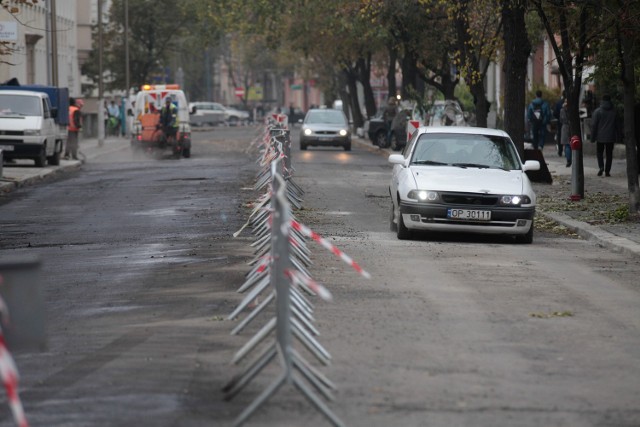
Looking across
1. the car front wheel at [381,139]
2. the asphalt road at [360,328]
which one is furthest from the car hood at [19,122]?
the asphalt road at [360,328]

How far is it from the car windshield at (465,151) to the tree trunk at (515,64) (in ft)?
23.7

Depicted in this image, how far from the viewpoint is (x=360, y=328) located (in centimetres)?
1088

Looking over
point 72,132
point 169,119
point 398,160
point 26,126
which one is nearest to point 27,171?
point 26,126

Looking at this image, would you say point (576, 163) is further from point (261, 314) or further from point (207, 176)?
point (261, 314)

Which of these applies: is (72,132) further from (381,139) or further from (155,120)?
(381,139)

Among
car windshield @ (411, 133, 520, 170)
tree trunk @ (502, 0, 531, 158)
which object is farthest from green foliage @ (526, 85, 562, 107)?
car windshield @ (411, 133, 520, 170)

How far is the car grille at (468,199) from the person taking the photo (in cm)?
1819

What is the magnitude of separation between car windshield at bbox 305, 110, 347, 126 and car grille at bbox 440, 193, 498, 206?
3786 cm

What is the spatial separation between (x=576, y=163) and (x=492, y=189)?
24.7 feet

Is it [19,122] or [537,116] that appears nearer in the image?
[19,122]

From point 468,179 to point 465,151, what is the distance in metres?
0.98

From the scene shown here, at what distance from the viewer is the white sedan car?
18172 mm

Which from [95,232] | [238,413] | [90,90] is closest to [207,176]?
[95,232]

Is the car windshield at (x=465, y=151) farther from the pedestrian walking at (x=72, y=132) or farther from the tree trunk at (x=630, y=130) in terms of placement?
the pedestrian walking at (x=72, y=132)
